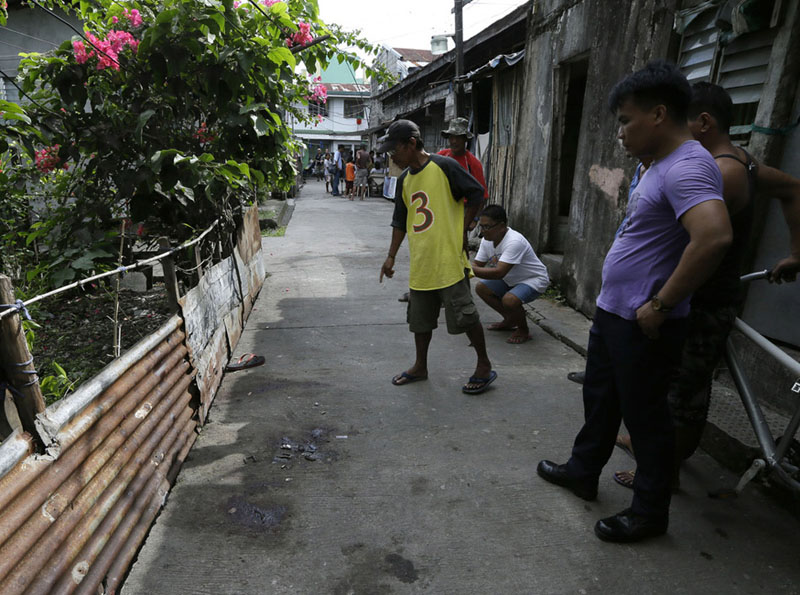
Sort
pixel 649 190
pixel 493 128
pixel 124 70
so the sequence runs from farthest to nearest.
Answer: pixel 493 128
pixel 124 70
pixel 649 190

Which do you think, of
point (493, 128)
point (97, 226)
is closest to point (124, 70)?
point (97, 226)

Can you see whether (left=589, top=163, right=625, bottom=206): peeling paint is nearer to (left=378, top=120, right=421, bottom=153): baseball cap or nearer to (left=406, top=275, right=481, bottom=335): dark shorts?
(left=406, top=275, right=481, bottom=335): dark shorts

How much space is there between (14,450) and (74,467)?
27 cm

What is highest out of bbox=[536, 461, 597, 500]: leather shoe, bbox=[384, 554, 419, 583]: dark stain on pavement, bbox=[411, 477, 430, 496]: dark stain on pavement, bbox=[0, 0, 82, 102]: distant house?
bbox=[0, 0, 82, 102]: distant house

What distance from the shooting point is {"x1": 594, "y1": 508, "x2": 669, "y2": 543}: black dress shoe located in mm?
2162

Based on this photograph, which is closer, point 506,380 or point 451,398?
point 451,398

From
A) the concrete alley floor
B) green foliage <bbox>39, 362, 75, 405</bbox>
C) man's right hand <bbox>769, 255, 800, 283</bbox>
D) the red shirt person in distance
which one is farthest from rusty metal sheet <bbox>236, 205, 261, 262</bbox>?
man's right hand <bbox>769, 255, 800, 283</bbox>

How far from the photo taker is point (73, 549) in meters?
1.67

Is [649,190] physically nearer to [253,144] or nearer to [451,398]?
[451,398]

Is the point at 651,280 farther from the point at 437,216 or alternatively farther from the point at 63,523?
the point at 63,523

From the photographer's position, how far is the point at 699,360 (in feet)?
7.75

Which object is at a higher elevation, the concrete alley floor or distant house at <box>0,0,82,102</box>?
distant house at <box>0,0,82,102</box>

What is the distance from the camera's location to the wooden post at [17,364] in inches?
61.2

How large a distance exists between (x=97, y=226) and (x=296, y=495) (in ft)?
10.2
